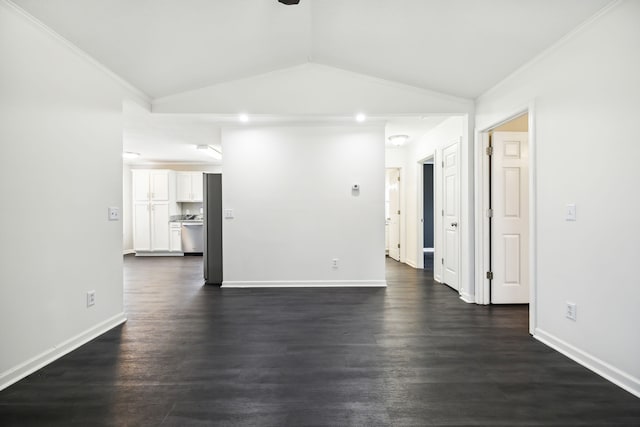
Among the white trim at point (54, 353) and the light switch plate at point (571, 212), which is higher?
the light switch plate at point (571, 212)

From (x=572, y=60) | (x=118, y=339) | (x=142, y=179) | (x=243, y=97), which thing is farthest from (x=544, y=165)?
(x=142, y=179)

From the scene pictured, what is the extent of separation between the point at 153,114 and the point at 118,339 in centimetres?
247

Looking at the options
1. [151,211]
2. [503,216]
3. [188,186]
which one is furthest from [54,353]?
[188,186]

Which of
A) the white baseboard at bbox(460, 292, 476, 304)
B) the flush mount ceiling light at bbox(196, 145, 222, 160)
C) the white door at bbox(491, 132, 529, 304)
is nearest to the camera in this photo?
the white door at bbox(491, 132, 529, 304)

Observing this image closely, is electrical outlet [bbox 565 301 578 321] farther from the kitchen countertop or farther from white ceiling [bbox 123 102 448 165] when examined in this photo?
the kitchen countertop

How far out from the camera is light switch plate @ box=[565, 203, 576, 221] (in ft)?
7.31

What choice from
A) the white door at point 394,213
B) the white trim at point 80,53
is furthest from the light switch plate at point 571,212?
the white door at point 394,213

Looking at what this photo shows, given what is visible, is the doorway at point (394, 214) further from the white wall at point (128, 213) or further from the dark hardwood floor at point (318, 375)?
the white wall at point (128, 213)

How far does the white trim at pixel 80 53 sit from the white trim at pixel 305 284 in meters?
2.56

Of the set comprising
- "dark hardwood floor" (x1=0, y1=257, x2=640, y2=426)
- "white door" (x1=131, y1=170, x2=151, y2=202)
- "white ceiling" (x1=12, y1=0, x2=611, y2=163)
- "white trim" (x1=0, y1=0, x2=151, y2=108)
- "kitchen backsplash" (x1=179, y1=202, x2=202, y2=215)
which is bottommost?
"dark hardwood floor" (x1=0, y1=257, x2=640, y2=426)

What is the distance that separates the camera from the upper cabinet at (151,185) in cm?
784

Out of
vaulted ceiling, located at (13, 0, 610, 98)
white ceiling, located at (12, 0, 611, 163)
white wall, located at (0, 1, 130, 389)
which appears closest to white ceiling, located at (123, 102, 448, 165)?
white ceiling, located at (12, 0, 611, 163)

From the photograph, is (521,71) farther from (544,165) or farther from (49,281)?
(49,281)

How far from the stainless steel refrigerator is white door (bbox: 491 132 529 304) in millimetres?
3728
